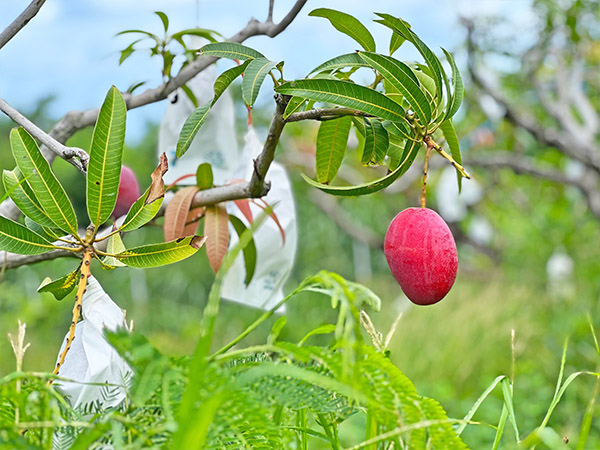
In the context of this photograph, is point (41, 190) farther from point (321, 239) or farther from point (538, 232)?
point (321, 239)

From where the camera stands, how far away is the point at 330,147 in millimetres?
653

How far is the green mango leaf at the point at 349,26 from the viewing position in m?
0.58

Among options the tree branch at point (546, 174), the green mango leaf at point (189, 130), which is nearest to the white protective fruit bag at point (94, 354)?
the green mango leaf at point (189, 130)

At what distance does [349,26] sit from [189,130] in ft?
0.58

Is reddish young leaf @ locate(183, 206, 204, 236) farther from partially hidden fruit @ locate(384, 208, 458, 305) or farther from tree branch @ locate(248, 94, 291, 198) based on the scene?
partially hidden fruit @ locate(384, 208, 458, 305)

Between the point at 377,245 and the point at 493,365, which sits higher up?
the point at 377,245

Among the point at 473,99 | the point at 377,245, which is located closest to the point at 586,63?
the point at 473,99

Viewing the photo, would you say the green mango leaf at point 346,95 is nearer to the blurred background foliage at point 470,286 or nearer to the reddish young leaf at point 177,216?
the reddish young leaf at point 177,216

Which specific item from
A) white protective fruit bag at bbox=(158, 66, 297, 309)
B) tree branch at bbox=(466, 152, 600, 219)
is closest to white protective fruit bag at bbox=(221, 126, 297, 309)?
white protective fruit bag at bbox=(158, 66, 297, 309)

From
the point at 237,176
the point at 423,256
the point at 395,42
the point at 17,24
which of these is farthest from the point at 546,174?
the point at 17,24

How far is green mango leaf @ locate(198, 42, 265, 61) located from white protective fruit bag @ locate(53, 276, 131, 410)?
0.73 ft

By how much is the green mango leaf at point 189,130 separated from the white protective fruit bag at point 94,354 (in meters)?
0.14

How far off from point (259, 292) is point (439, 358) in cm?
204

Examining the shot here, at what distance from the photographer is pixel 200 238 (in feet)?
1.63
